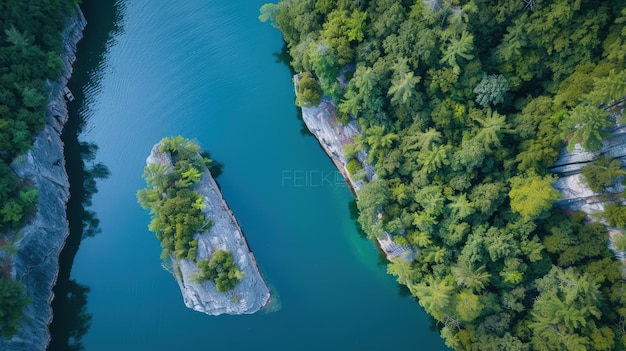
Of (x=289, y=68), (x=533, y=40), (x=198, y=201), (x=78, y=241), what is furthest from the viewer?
(x=289, y=68)

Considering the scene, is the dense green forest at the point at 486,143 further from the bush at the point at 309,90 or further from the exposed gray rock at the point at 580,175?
the exposed gray rock at the point at 580,175

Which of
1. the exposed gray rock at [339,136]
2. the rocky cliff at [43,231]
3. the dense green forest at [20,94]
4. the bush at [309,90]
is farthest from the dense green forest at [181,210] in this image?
the exposed gray rock at [339,136]

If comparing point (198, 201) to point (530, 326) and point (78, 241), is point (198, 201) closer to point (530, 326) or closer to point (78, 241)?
point (78, 241)

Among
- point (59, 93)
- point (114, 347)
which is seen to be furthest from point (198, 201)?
point (59, 93)

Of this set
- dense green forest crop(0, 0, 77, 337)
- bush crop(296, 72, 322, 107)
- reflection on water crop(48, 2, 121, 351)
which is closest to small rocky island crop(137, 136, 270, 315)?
reflection on water crop(48, 2, 121, 351)

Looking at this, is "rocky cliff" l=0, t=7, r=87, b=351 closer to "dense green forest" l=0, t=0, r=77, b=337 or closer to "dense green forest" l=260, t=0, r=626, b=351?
"dense green forest" l=0, t=0, r=77, b=337
